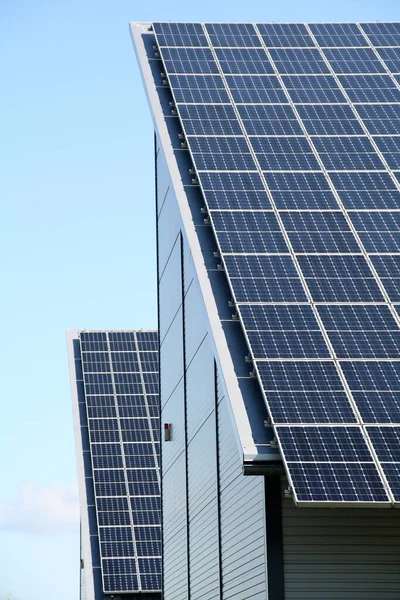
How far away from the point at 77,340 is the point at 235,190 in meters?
29.9

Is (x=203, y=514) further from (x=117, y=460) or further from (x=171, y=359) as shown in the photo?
(x=117, y=460)

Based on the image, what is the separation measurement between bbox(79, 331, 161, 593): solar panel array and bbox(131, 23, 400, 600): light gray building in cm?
1011

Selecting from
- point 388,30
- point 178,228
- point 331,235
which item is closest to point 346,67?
point 388,30

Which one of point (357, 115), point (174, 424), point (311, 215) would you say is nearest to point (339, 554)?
point (311, 215)

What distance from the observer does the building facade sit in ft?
148

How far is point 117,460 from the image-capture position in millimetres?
49281

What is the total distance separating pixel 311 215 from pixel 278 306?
4006 mm

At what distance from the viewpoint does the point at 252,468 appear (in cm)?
1980

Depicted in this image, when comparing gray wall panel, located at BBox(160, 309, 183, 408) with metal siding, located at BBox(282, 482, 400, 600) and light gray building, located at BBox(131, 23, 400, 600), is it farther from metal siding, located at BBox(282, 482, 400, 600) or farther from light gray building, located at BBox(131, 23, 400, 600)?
metal siding, located at BBox(282, 482, 400, 600)

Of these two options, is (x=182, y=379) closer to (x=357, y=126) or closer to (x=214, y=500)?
(x=214, y=500)

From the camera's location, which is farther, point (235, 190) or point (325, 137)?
point (325, 137)

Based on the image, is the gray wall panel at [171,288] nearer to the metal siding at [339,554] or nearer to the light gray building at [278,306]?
the light gray building at [278,306]

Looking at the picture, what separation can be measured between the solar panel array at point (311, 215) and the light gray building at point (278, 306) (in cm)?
5

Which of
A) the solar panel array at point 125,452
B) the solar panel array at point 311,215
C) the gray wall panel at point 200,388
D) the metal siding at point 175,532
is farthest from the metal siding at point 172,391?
the solar panel array at point 125,452
